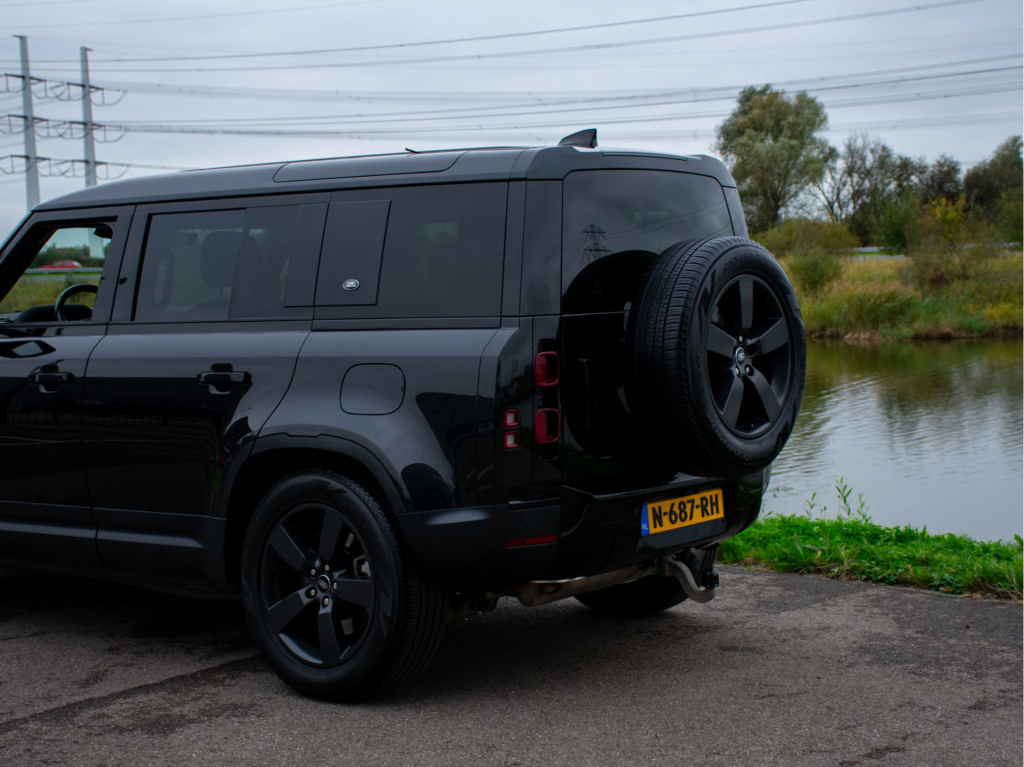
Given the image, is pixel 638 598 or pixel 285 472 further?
pixel 638 598

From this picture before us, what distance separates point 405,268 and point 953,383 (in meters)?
16.5

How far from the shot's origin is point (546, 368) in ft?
11.3

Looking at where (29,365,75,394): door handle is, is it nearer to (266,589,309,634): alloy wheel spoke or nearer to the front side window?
the front side window

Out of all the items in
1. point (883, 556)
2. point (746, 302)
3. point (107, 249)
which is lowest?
point (883, 556)

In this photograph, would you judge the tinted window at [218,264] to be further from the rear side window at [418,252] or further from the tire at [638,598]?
the tire at [638,598]

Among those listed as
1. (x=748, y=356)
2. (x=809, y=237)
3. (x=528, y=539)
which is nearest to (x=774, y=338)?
(x=748, y=356)

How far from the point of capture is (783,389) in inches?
152

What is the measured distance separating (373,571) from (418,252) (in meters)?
1.13

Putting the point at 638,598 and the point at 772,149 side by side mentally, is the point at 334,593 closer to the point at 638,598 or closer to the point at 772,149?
the point at 638,598

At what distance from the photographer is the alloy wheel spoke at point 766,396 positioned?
12.3 feet

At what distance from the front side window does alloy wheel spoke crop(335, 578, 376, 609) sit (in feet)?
5.84

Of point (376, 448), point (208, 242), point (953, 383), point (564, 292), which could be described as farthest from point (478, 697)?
point (953, 383)

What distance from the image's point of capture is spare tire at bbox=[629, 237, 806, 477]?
347 centimetres

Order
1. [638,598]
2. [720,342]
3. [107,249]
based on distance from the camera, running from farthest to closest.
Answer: [638,598] → [107,249] → [720,342]
